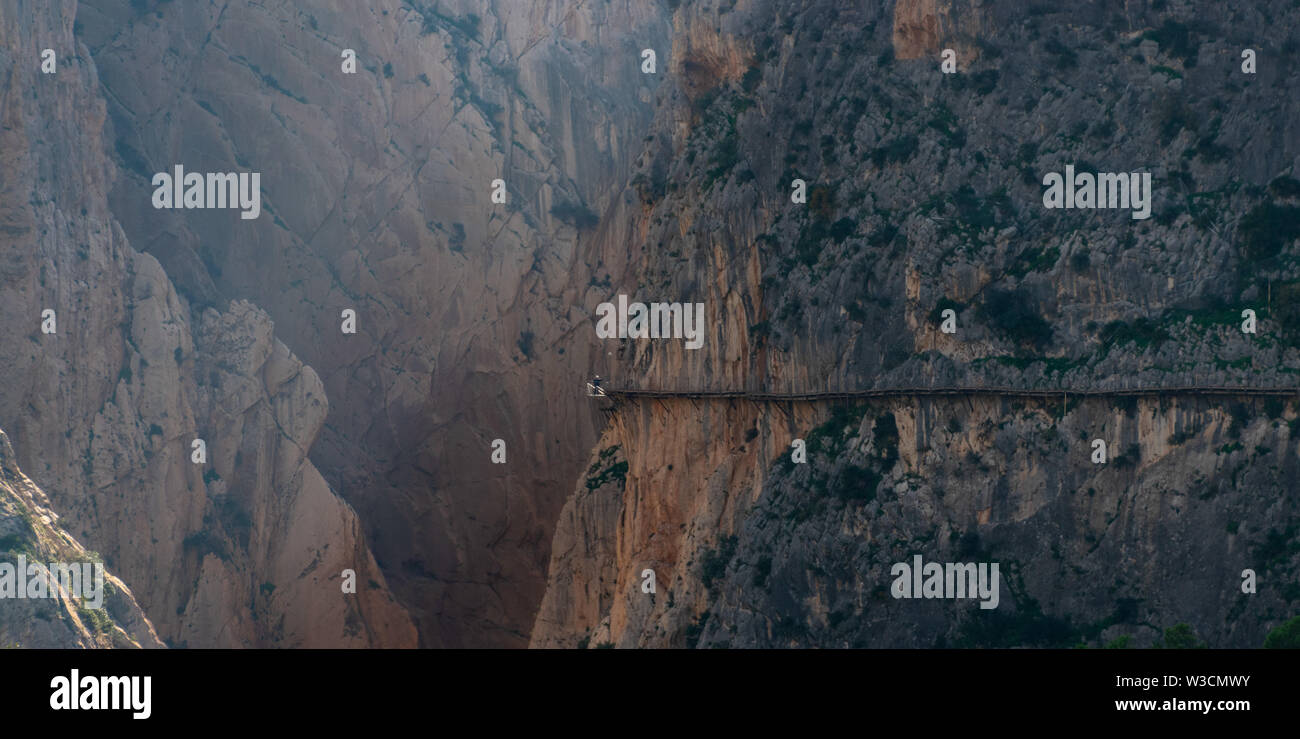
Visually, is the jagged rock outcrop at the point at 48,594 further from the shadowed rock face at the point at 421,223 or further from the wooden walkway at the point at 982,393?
the wooden walkway at the point at 982,393

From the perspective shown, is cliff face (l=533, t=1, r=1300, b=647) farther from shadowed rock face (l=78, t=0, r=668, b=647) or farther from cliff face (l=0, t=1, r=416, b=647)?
shadowed rock face (l=78, t=0, r=668, b=647)

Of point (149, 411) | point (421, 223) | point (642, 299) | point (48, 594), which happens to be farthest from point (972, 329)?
point (421, 223)

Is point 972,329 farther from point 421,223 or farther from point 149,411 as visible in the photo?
point 421,223

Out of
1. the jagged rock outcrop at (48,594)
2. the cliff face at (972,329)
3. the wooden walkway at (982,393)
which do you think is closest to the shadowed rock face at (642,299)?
the cliff face at (972,329)

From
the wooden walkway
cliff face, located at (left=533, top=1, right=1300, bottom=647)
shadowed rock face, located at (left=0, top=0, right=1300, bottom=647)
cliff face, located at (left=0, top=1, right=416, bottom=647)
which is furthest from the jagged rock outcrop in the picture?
the wooden walkway

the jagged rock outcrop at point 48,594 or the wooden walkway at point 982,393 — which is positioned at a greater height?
the wooden walkway at point 982,393
